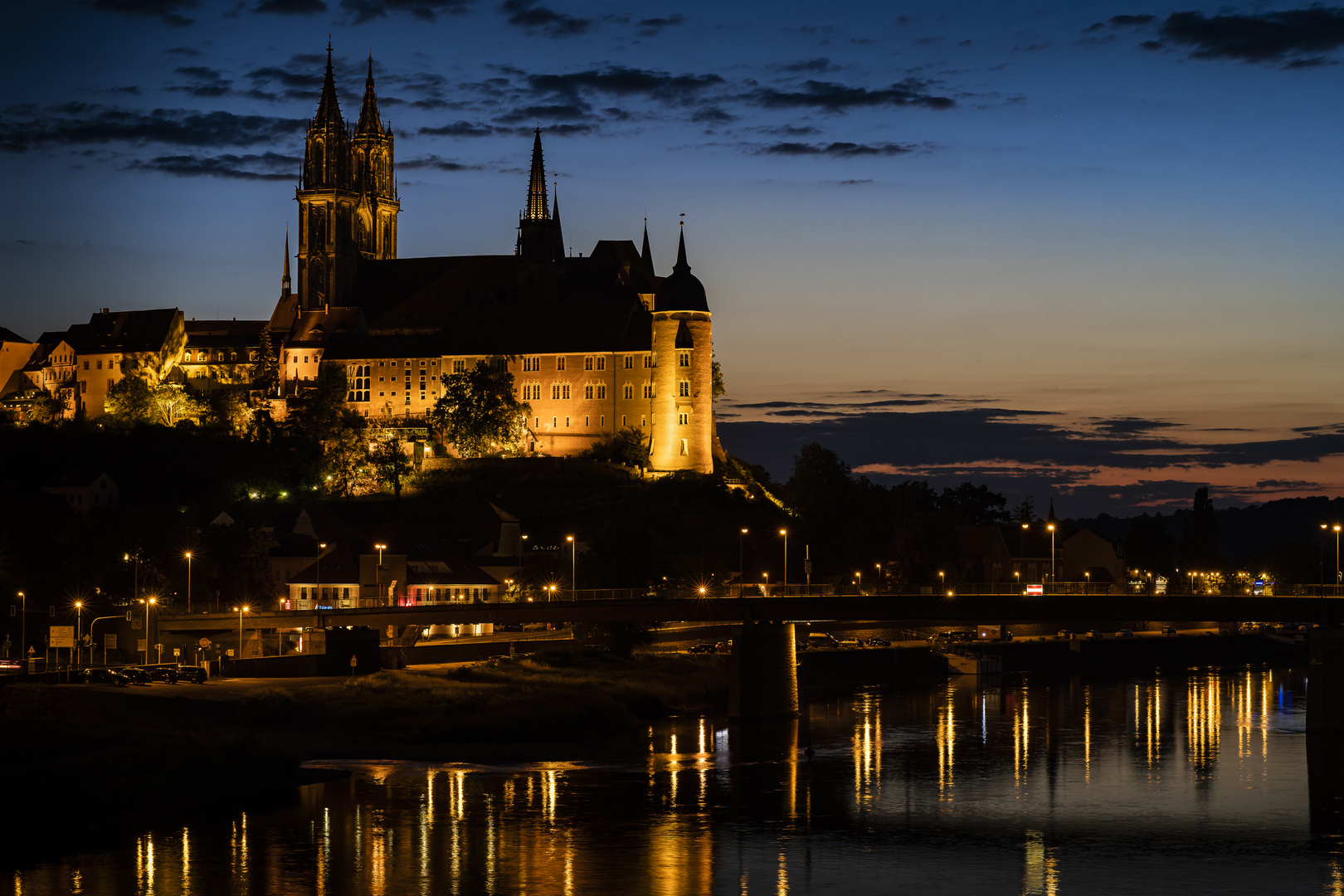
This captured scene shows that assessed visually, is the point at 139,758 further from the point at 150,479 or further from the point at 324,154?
the point at 324,154

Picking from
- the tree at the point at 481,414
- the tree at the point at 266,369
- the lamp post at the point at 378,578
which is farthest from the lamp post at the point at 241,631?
the tree at the point at 266,369

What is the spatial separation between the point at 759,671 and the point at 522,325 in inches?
3890

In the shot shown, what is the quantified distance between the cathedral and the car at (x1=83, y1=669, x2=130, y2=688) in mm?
87814

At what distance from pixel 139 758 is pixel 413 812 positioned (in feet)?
37.5

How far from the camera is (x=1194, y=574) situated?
557ft

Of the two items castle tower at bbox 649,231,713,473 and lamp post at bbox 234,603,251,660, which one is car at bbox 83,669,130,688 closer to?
lamp post at bbox 234,603,251,660

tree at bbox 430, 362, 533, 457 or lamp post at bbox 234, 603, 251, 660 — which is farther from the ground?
tree at bbox 430, 362, 533, 457

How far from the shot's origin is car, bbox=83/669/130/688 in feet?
282

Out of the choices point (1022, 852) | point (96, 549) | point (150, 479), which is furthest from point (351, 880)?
point (150, 479)

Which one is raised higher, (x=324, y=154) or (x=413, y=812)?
(x=324, y=154)

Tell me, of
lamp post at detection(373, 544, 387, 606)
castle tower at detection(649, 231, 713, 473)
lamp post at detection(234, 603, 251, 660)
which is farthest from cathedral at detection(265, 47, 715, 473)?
lamp post at detection(234, 603, 251, 660)

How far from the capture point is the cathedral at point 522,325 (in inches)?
6752

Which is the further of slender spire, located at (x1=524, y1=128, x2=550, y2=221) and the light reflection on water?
slender spire, located at (x1=524, y1=128, x2=550, y2=221)

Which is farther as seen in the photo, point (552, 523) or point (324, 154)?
point (324, 154)
